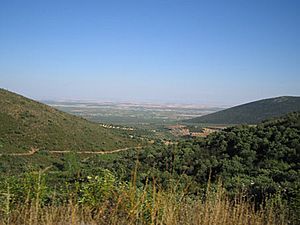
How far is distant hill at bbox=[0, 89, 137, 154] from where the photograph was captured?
3875 cm

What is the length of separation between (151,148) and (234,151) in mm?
6708

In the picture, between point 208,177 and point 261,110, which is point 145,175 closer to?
point 208,177

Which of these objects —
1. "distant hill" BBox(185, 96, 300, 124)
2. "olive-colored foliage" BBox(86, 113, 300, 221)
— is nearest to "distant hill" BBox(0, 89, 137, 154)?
"olive-colored foliage" BBox(86, 113, 300, 221)

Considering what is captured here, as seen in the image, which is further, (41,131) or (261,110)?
(261,110)

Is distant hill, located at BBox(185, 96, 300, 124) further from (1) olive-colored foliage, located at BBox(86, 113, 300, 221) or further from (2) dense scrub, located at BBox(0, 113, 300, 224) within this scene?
(2) dense scrub, located at BBox(0, 113, 300, 224)

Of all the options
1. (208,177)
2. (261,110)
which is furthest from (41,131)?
(261,110)

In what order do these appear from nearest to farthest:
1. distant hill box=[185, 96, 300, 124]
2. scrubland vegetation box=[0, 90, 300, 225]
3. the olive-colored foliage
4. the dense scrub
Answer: scrubland vegetation box=[0, 90, 300, 225] → the dense scrub → the olive-colored foliage → distant hill box=[185, 96, 300, 124]

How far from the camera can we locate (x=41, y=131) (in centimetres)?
4219

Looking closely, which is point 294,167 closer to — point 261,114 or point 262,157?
point 262,157

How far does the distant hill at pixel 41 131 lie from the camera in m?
38.8

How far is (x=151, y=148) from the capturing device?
25266mm

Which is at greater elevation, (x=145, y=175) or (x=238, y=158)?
(x=238, y=158)

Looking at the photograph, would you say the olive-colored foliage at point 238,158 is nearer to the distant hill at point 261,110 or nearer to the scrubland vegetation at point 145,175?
the scrubland vegetation at point 145,175

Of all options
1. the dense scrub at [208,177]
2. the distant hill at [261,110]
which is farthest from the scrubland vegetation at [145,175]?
the distant hill at [261,110]
